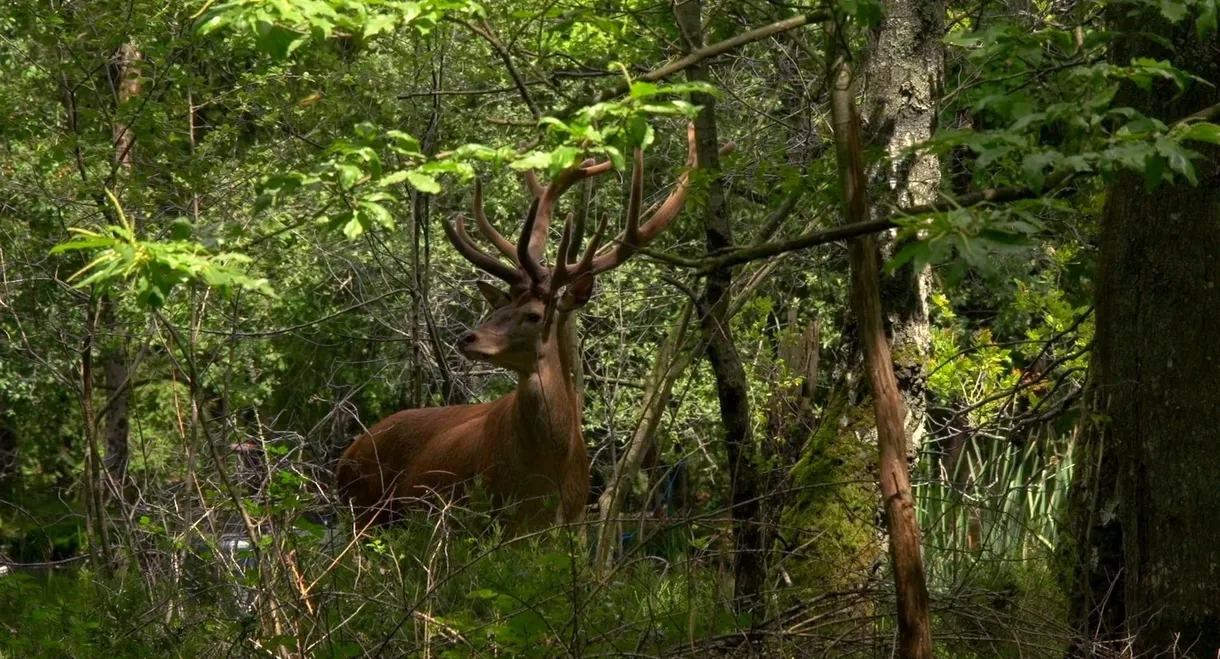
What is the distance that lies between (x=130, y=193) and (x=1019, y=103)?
5513 millimetres

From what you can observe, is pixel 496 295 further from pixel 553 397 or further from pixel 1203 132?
pixel 1203 132

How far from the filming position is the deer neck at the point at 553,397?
870cm

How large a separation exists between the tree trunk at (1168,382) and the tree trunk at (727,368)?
1.23m

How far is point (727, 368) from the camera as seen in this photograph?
5.48m

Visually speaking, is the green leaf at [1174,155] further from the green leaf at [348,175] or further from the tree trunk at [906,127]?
the tree trunk at [906,127]

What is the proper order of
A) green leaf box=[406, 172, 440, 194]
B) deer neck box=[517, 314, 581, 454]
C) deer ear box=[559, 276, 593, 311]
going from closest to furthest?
green leaf box=[406, 172, 440, 194] < deer ear box=[559, 276, 593, 311] < deer neck box=[517, 314, 581, 454]

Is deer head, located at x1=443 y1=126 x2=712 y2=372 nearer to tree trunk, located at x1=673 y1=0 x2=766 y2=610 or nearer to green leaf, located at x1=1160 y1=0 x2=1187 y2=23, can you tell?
tree trunk, located at x1=673 y1=0 x2=766 y2=610

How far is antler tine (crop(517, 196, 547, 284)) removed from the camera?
793 cm

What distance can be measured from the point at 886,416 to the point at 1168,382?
3.99ft

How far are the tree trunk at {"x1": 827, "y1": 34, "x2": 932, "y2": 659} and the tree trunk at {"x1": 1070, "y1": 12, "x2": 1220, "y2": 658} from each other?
105cm

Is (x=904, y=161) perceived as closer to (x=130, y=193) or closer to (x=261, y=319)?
(x=130, y=193)

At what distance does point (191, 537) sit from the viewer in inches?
244

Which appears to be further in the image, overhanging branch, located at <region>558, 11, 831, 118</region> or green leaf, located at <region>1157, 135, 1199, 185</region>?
overhanging branch, located at <region>558, 11, 831, 118</region>

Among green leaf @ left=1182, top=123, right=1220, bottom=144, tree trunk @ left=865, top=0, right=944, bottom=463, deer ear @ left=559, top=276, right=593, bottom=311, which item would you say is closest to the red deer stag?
Answer: deer ear @ left=559, top=276, right=593, bottom=311
